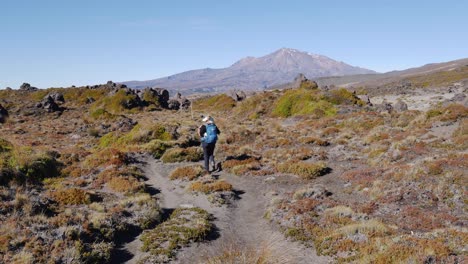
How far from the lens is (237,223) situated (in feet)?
42.8

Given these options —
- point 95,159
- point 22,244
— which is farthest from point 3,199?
point 95,159

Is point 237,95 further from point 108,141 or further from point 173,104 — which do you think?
point 108,141

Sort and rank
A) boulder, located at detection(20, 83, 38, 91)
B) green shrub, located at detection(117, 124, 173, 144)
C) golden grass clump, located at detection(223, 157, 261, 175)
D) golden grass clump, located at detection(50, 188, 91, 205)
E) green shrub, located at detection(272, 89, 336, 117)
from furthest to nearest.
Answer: boulder, located at detection(20, 83, 38, 91), green shrub, located at detection(272, 89, 336, 117), green shrub, located at detection(117, 124, 173, 144), golden grass clump, located at detection(223, 157, 261, 175), golden grass clump, located at detection(50, 188, 91, 205)

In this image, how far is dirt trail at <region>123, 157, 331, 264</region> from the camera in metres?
9.95

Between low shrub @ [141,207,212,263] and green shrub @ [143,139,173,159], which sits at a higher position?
green shrub @ [143,139,173,159]

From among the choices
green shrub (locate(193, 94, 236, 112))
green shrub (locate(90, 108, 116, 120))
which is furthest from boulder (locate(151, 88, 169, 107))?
green shrub (locate(90, 108, 116, 120))

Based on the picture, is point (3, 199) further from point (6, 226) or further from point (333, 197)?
point (333, 197)

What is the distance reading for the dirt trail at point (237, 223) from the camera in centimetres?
995

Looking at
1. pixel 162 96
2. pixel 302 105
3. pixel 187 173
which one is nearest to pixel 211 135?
pixel 187 173

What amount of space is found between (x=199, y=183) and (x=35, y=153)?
10.1m

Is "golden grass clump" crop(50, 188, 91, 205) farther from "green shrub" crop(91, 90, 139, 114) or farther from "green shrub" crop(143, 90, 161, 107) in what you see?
"green shrub" crop(143, 90, 161, 107)

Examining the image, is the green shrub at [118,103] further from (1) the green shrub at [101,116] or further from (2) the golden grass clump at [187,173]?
(2) the golden grass clump at [187,173]

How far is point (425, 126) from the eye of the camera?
2750cm

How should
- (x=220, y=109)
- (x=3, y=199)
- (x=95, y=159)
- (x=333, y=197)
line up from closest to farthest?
(x=3, y=199) < (x=333, y=197) < (x=95, y=159) < (x=220, y=109)
